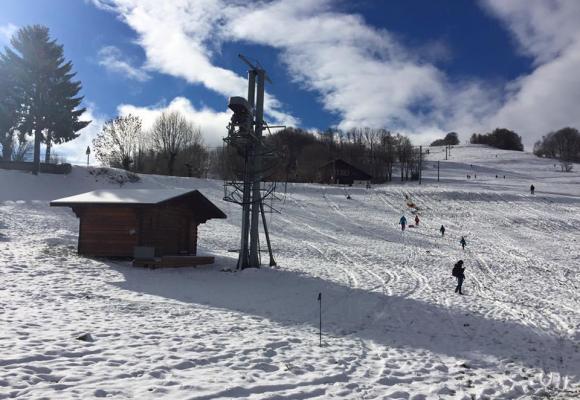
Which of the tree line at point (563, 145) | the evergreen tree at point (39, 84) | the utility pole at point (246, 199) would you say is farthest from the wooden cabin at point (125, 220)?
the tree line at point (563, 145)

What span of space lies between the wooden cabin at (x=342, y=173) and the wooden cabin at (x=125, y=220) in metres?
63.1

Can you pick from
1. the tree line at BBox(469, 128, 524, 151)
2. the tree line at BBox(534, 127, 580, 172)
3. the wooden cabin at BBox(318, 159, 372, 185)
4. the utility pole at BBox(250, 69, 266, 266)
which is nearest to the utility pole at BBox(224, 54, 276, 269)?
the utility pole at BBox(250, 69, 266, 266)

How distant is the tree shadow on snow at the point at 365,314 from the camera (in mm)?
10719

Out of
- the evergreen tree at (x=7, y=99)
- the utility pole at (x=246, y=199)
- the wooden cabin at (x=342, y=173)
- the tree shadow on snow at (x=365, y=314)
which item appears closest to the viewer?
the tree shadow on snow at (x=365, y=314)

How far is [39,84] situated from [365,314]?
48439 millimetres

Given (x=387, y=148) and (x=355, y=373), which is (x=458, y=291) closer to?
(x=355, y=373)

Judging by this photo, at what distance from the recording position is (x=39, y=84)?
49875 mm

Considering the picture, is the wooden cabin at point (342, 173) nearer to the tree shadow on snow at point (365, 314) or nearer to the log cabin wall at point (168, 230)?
the log cabin wall at point (168, 230)

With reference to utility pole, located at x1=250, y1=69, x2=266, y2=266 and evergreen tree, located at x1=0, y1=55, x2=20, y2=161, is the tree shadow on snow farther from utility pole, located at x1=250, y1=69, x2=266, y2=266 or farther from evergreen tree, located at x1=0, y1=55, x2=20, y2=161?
evergreen tree, located at x1=0, y1=55, x2=20, y2=161

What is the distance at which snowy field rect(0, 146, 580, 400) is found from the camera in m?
7.41

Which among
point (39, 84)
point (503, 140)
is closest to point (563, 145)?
point (503, 140)

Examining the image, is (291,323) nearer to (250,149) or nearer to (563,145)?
(250,149)

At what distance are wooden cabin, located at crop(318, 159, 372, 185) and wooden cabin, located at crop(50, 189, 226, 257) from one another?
63051 millimetres

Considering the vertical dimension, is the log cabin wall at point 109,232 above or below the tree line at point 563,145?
below
